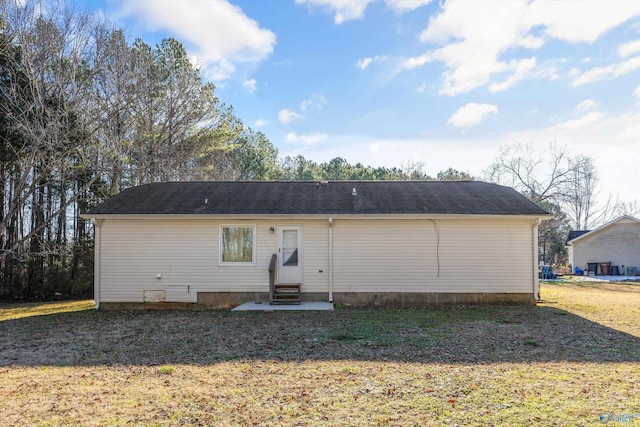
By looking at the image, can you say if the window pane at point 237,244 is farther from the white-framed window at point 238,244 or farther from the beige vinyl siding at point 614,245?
the beige vinyl siding at point 614,245

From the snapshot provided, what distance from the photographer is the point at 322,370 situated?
17.3ft

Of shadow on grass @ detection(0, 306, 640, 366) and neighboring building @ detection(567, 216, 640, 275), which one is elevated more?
neighboring building @ detection(567, 216, 640, 275)

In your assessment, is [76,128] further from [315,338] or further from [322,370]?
[322,370]

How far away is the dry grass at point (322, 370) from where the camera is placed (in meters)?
3.85

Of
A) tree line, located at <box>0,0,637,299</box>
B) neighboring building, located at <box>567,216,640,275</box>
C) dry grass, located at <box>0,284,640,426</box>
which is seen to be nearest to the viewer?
dry grass, located at <box>0,284,640,426</box>

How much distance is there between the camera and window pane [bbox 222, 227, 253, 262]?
36.4 feet

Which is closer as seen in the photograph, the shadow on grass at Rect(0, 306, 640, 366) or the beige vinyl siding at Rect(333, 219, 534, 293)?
the shadow on grass at Rect(0, 306, 640, 366)

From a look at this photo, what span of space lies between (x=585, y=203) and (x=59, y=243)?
45.2 metres

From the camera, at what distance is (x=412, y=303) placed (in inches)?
430

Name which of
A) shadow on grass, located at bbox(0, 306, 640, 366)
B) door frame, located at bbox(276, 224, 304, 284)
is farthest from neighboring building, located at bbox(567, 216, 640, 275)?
door frame, located at bbox(276, 224, 304, 284)

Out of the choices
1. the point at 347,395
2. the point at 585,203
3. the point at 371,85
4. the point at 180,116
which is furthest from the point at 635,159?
the point at 347,395

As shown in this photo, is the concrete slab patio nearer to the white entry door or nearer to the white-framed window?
the white entry door

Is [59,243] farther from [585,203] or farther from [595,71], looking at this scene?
[585,203]

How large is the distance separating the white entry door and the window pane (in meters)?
0.83
